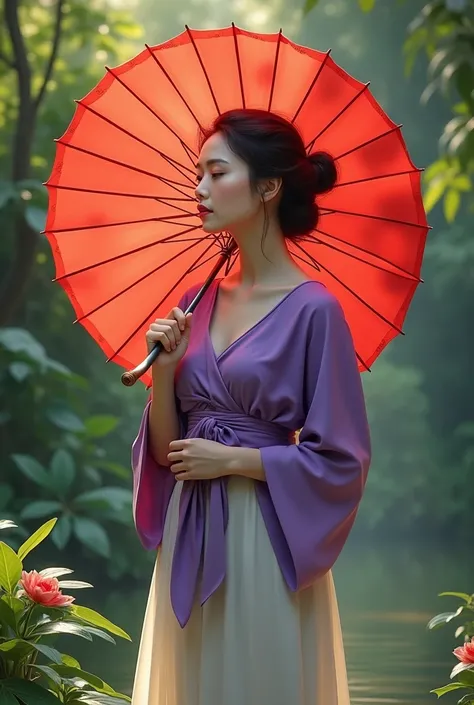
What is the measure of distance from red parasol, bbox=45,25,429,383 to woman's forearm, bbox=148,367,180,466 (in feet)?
0.36

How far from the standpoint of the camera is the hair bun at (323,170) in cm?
167

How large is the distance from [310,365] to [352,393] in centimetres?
7

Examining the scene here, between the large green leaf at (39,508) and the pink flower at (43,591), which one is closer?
the pink flower at (43,591)

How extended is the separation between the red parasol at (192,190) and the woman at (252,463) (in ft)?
0.29

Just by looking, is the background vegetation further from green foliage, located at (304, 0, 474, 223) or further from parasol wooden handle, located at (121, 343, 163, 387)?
parasol wooden handle, located at (121, 343, 163, 387)

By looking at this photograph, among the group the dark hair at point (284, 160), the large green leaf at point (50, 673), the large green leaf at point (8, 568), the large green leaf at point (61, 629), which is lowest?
the large green leaf at point (50, 673)

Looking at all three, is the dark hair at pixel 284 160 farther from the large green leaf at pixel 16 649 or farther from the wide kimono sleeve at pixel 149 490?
the large green leaf at pixel 16 649

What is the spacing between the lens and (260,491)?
1.56 meters

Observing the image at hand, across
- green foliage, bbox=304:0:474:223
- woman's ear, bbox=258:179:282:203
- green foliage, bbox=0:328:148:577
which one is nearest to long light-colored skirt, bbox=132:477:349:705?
woman's ear, bbox=258:179:282:203

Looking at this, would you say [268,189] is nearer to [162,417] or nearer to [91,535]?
[162,417]

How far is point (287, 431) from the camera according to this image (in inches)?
62.9

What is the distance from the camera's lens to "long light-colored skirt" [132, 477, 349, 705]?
1.49m

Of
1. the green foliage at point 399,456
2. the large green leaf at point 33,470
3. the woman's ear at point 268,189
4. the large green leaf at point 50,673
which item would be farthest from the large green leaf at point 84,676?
the green foliage at point 399,456

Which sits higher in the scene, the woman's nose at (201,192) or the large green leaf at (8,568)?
the woman's nose at (201,192)
